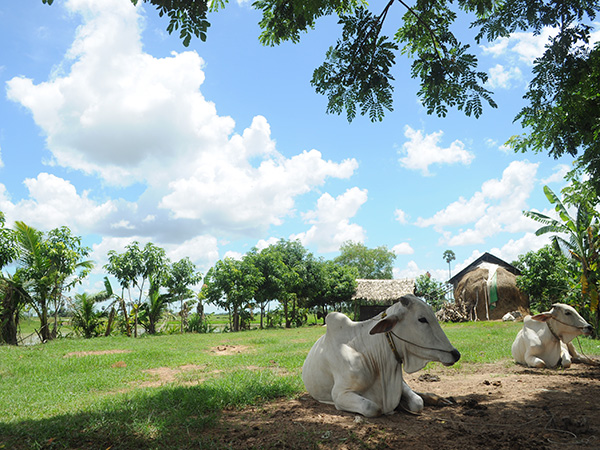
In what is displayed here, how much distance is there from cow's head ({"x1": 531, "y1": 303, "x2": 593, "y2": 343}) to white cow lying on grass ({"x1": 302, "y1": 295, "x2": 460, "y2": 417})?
3.79m

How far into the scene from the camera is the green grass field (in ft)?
11.8

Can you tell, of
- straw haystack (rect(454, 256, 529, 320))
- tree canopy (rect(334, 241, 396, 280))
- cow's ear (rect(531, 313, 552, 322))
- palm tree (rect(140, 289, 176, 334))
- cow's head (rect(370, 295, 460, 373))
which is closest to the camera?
cow's head (rect(370, 295, 460, 373))

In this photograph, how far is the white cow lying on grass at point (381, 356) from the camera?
350cm

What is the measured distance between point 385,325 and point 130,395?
378cm

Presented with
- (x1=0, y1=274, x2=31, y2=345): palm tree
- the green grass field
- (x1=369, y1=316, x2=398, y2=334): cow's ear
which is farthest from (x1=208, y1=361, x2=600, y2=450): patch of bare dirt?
(x1=0, y1=274, x2=31, y2=345): palm tree

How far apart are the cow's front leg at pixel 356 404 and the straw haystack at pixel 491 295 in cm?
2696

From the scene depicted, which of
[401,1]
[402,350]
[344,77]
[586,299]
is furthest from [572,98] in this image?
[586,299]

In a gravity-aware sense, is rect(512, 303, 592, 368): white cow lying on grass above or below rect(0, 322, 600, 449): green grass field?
above

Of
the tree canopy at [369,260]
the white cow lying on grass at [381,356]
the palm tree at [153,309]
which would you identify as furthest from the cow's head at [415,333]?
the tree canopy at [369,260]

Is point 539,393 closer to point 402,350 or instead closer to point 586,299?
point 402,350

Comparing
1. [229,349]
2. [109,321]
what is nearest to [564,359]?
[229,349]

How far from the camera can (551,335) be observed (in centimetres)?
657

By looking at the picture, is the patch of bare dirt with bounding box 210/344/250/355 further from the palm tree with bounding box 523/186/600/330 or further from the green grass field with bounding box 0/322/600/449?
the palm tree with bounding box 523/186/600/330

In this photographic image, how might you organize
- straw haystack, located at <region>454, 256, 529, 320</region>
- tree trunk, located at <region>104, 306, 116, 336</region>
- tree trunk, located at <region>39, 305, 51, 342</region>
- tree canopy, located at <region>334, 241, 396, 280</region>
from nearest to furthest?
tree trunk, located at <region>39, 305, 51, 342</region>
tree trunk, located at <region>104, 306, 116, 336</region>
straw haystack, located at <region>454, 256, 529, 320</region>
tree canopy, located at <region>334, 241, 396, 280</region>
